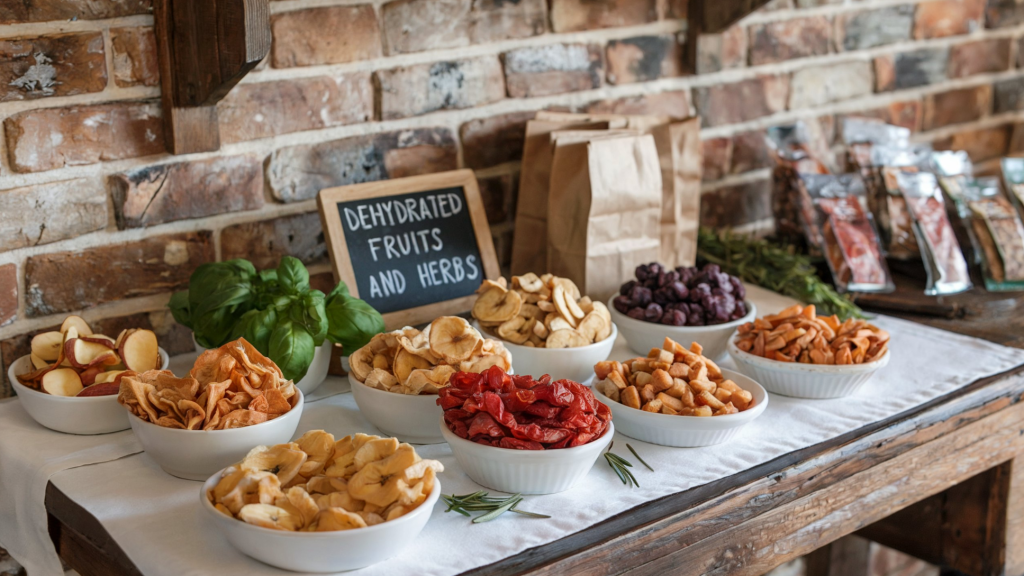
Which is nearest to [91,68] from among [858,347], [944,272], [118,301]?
[118,301]

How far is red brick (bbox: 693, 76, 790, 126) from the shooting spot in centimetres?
171

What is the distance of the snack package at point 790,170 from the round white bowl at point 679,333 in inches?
18.2

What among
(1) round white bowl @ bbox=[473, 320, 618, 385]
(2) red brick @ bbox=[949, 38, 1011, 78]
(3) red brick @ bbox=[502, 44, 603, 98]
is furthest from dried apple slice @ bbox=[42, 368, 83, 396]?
(2) red brick @ bbox=[949, 38, 1011, 78]

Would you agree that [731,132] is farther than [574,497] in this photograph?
Yes

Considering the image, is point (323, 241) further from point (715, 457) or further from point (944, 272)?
point (944, 272)

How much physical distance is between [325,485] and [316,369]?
1.07 ft

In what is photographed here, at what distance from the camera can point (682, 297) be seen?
1214 millimetres

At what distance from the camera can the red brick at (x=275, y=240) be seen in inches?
49.6

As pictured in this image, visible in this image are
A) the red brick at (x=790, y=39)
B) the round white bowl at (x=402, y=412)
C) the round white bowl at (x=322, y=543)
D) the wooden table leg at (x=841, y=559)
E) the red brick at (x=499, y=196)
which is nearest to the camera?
the round white bowl at (x=322, y=543)

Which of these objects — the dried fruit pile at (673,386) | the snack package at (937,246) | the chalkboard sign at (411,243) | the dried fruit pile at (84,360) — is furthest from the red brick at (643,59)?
the dried fruit pile at (84,360)

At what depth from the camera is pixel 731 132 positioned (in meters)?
1.75

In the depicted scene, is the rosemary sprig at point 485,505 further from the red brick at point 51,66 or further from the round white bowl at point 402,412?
the red brick at point 51,66

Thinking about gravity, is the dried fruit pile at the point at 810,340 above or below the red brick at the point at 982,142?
below

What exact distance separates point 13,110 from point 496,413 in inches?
27.3
